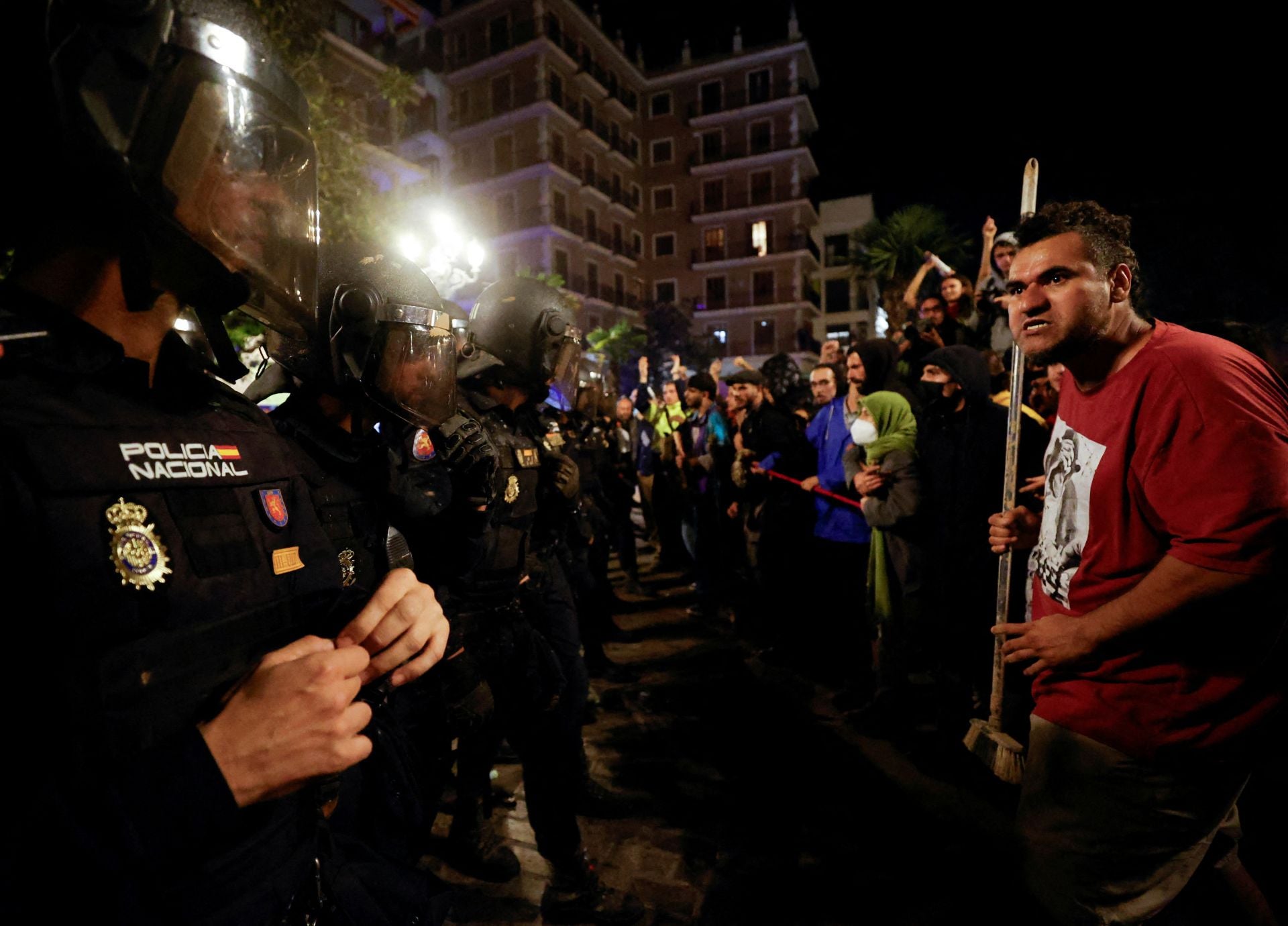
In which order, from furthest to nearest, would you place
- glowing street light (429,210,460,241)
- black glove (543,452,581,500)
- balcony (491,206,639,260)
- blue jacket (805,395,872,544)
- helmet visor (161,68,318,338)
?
1. balcony (491,206,639,260)
2. glowing street light (429,210,460,241)
3. blue jacket (805,395,872,544)
4. black glove (543,452,581,500)
5. helmet visor (161,68,318,338)

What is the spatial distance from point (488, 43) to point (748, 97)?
16068mm

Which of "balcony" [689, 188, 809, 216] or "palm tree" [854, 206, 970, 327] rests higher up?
"balcony" [689, 188, 809, 216]

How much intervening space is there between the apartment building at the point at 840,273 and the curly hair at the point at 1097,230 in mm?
42131

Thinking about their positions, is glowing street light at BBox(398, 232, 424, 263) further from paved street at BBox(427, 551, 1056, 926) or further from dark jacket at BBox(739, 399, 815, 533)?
paved street at BBox(427, 551, 1056, 926)

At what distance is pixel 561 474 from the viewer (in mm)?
3846

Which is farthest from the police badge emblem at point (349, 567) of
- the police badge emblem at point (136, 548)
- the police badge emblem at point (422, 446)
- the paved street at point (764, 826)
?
the paved street at point (764, 826)

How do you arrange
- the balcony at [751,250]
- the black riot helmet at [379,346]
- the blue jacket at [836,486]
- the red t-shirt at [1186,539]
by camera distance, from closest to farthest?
1. the red t-shirt at [1186,539]
2. the black riot helmet at [379,346]
3. the blue jacket at [836,486]
4. the balcony at [751,250]

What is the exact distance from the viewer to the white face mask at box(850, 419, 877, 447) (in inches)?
181

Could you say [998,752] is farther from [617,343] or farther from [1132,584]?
[617,343]

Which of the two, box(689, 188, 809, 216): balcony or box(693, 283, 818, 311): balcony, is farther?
box(693, 283, 818, 311): balcony

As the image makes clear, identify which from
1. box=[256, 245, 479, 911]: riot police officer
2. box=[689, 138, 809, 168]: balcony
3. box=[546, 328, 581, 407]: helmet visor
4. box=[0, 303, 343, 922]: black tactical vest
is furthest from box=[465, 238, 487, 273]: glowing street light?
box=[689, 138, 809, 168]: balcony

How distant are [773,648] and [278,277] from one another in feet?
18.5

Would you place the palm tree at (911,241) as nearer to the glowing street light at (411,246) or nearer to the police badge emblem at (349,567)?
the glowing street light at (411,246)

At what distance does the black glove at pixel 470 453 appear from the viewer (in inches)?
108
